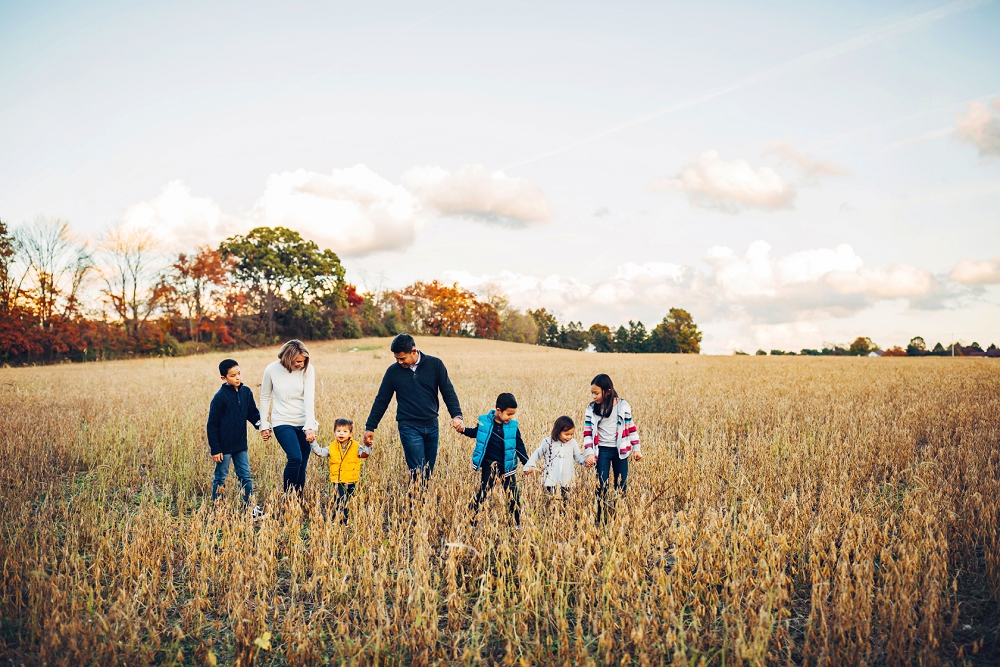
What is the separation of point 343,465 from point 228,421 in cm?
149

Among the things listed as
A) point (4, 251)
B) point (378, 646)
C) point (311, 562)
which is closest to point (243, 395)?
point (311, 562)

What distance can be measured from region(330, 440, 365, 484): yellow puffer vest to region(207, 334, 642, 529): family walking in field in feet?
0.04

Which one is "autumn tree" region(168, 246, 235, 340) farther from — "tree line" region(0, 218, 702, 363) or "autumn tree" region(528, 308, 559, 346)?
"autumn tree" region(528, 308, 559, 346)

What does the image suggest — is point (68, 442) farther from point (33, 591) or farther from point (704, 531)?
point (704, 531)

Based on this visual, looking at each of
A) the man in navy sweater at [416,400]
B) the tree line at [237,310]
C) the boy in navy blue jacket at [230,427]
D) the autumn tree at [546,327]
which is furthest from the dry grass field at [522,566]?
the autumn tree at [546,327]

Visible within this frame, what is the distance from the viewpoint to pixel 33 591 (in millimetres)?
4074

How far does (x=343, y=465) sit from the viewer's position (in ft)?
19.4

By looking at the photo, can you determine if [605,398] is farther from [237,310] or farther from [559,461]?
[237,310]

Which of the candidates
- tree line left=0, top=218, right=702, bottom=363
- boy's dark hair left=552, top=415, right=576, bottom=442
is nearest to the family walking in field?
boy's dark hair left=552, top=415, right=576, bottom=442

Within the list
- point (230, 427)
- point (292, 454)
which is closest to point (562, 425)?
point (292, 454)

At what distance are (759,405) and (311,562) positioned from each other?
1055 centimetres

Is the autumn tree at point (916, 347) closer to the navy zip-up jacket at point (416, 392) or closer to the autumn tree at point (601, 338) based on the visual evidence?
the autumn tree at point (601, 338)

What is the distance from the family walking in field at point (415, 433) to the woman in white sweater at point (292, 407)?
0.01m

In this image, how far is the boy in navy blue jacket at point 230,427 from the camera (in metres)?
6.12
